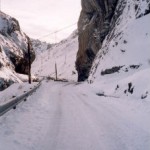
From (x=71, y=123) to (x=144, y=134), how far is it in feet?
8.76

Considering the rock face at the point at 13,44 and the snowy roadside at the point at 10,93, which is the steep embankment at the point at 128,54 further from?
the rock face at the point at 13,44

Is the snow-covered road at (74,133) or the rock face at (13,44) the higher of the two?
the rock face at (13,44)

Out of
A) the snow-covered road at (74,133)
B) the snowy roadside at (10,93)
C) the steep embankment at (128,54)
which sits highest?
the steep embankment at (128,54)

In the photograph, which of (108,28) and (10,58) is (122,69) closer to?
(108,28)

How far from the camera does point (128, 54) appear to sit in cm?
3644

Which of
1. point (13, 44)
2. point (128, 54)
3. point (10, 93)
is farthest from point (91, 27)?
point (10, 93)

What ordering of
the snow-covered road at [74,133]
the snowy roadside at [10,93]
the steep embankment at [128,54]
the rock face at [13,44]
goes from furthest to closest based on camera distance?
the rock face at [13,44]
the steep embankment at [128,54]
the snowy roadside at [10,93]
the snow-covered road at [74,133]

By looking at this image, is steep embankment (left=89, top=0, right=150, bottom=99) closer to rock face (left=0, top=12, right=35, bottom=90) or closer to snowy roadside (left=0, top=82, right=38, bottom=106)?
snowy roadside (left=0, top=82, right=38, bottom=106)

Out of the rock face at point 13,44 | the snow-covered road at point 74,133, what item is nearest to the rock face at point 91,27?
the rock face at point 13,44

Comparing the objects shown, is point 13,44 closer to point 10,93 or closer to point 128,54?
point 128,54

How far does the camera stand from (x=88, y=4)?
69.9 metres

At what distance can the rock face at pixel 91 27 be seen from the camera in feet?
194

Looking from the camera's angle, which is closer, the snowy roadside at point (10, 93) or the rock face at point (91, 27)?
the snowy roadside at point (10, 93)

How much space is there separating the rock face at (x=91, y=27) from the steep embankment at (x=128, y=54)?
28.4 ft
